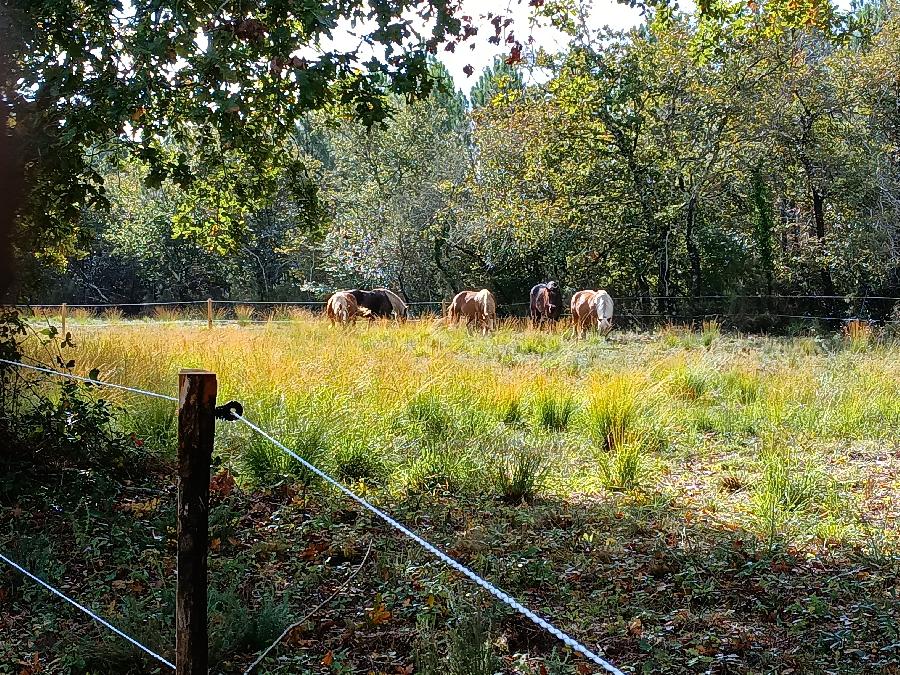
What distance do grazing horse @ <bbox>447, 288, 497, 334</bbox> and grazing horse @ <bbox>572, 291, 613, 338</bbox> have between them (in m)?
2.10

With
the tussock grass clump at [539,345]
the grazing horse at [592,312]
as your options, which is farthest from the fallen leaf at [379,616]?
the grazing horse at [592,312]

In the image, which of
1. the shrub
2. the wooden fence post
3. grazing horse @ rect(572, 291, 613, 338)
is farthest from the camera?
grazing horse @ rect(572, 291, 613, 338)

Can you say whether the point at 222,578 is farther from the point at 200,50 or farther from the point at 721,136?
the point at 721,136

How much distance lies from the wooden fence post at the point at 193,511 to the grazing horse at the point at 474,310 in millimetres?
16895

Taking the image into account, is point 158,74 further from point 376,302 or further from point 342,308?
point 376,302

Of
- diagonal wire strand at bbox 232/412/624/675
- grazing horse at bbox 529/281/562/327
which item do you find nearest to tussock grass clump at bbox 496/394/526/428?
diagonal wire strand at bbox 232/412/624/675

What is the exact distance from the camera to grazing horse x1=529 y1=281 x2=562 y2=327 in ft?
70.5

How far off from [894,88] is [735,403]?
58.4ft

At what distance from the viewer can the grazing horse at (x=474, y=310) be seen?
1973 cm

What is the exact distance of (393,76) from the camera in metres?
5.63

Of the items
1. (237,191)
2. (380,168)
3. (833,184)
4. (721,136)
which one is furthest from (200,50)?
(380,168)

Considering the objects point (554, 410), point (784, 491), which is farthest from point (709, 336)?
point (784, 491)

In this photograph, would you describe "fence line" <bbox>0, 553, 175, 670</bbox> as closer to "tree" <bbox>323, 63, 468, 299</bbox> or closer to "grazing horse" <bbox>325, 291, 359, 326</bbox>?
"grazing horse" <bbox>325, 291, 359, 326</bbox>

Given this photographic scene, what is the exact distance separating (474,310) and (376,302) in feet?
10.2
